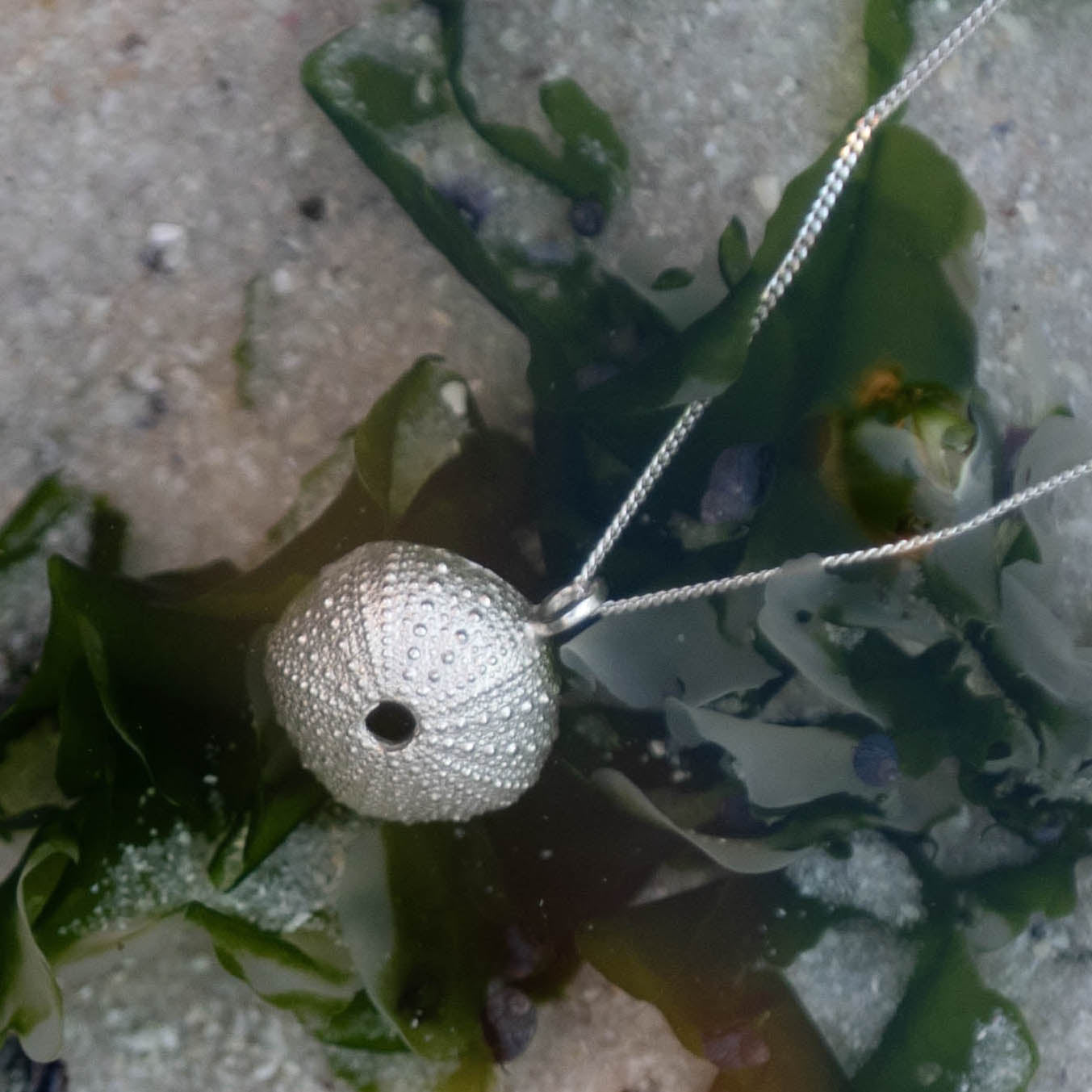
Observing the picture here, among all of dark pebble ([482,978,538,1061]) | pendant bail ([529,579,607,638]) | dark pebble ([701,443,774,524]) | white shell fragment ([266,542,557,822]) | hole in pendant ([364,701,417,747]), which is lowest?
dark pebble ([482,978,538,1061])

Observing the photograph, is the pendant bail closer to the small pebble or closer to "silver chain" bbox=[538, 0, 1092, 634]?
"silver chain" bbox=[538, 0, 1092, 634]

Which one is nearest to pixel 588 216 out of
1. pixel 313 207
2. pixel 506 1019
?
pixel 313 207

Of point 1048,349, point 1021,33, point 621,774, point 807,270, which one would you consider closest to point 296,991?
point 621,774

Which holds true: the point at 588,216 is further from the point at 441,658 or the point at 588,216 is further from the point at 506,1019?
the point at 506,1019

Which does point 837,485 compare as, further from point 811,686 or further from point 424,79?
point 424,79

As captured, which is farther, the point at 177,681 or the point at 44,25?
the point at 44,25

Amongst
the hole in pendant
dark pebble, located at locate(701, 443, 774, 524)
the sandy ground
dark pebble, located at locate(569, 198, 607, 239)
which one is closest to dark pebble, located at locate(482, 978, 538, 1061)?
the sandy ground
